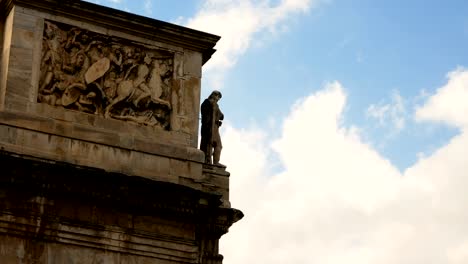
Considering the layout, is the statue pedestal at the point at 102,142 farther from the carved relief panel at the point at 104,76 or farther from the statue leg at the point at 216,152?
the statue leg at the point at 216,152

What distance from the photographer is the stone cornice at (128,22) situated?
683 inches

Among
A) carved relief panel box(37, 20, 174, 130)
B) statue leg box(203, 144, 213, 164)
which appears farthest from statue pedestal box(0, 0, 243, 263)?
statue leg box(203, 144, 213, 164)

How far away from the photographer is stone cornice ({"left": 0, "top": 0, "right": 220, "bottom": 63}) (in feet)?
56.9

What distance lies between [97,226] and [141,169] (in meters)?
1.13

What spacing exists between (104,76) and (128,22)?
94cm

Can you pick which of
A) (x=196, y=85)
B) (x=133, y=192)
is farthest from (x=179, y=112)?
(x=133, y=192)

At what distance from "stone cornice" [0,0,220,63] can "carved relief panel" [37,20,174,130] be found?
0.61 ft

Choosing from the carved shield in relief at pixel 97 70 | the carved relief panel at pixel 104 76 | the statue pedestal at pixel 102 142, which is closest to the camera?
the statue pedestal at pixel 102 142

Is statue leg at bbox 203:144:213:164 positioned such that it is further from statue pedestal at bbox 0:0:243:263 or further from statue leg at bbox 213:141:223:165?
statue pedestal at bbox 0:0:243:263

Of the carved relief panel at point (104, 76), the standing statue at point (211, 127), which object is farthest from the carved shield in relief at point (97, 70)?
the standing statue at point (211, 127)

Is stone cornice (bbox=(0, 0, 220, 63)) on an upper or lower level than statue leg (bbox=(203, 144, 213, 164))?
upper

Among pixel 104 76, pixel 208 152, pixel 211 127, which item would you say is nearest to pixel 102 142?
pixel 104 76

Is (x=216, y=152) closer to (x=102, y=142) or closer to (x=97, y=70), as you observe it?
(x=102, y=142)

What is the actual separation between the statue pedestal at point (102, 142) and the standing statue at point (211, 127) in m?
0.35
